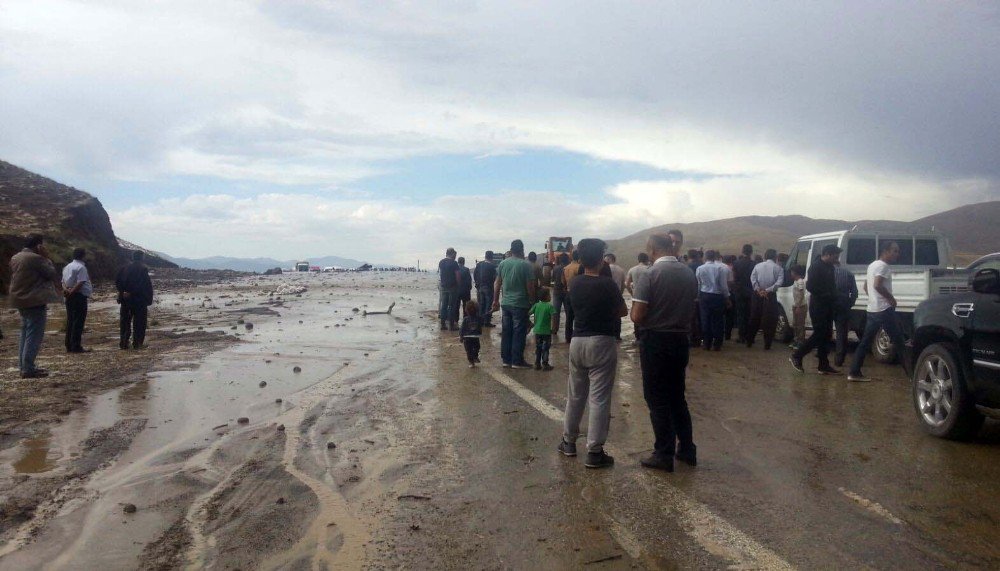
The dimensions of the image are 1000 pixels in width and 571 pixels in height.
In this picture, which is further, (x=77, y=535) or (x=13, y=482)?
(x=13, y=482)

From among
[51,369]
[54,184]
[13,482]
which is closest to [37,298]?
[51,369]

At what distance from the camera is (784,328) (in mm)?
14562

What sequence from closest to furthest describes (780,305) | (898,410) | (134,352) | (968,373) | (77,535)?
(77,535) < (968,373) < (898,410) < (134,352) < (780,305)

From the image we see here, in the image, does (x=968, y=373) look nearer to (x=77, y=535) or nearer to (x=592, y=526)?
(x=592, y=526)

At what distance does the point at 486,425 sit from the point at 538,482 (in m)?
2.03

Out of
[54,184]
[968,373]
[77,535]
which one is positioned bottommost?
[77,535]

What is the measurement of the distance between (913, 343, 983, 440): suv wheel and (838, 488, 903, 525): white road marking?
208 centimetres

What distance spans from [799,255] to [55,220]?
34.2m

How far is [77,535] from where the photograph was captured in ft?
15.1

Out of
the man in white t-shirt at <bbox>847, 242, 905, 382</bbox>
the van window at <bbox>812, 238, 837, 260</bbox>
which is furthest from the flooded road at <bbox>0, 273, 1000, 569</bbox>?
the van window at <bbox>812, 238, 837, 260</bbox>

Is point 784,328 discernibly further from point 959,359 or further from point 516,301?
point 959,359

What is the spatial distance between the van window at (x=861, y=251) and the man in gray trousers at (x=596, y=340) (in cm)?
898

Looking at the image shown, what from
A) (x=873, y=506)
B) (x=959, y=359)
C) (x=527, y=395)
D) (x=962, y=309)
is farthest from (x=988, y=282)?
(x=527, y=395)

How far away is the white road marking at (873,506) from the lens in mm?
4711
